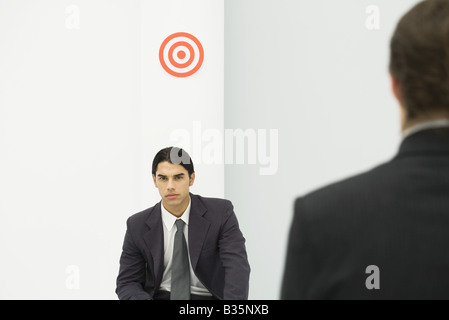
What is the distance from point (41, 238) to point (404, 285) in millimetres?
2330

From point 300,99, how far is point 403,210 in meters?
1.90

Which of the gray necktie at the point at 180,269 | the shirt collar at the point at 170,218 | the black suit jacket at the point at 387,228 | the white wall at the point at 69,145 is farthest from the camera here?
the white wall at the point at 69,145

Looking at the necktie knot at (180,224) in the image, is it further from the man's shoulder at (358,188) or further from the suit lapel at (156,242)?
the man's shoulder at (358,188)

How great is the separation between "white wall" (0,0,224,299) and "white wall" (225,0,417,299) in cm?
60

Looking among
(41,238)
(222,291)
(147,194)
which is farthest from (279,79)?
(41,238)

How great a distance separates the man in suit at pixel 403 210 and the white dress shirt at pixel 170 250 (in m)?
1.28

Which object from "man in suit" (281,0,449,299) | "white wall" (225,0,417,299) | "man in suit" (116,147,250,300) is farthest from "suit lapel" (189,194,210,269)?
"man in suit" (281,0,449,299)

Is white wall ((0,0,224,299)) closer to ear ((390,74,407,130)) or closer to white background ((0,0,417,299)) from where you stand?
white background ((0,0,417,299))

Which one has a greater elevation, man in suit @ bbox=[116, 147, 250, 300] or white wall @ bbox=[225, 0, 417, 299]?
white wall @ bbox=[225, 0, 417, 299]

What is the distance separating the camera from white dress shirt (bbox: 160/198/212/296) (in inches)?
72.2

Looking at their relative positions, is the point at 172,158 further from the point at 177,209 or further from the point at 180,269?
the point at 180,269

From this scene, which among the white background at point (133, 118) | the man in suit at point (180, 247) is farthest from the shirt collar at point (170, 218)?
the white background at point (133, 118)

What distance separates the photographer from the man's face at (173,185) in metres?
1.87

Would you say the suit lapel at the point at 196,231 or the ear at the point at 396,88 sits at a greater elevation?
the ear at the point at 396,88
